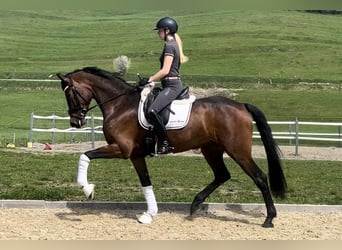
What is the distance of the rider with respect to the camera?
691 cm

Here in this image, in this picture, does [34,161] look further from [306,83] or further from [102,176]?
[306,83]

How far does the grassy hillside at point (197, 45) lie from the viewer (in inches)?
2542

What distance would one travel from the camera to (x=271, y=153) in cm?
759

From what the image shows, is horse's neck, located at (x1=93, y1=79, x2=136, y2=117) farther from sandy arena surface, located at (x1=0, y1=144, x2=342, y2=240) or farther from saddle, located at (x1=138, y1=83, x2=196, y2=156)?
sandy arena surface, located at (x1=0, y1=144, x2=342, y2=240)

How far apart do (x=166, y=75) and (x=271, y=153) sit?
178 centimetres

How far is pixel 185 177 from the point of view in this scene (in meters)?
12.7

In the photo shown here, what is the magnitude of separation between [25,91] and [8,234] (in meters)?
41.6

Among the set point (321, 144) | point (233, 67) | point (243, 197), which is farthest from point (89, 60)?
point (243, 197)

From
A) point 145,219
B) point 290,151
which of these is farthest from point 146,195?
point 290,151

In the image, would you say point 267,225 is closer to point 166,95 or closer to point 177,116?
point 177,116

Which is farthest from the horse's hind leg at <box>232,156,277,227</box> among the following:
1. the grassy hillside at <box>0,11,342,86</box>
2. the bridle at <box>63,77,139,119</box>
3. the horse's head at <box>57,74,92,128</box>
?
the grassy hillside at <box>0,11,342,86</box>

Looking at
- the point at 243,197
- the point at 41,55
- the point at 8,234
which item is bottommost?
the point at 41,55

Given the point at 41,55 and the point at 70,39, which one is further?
the point at 70,39

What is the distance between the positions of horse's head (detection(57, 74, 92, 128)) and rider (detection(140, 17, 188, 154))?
2.69ft
